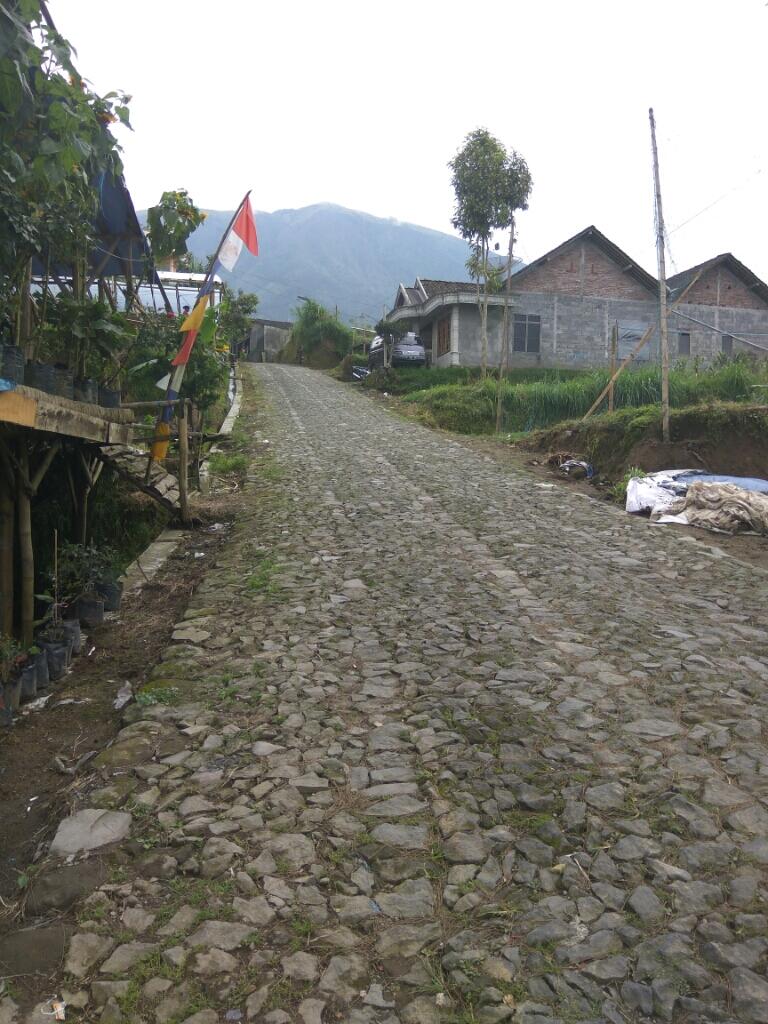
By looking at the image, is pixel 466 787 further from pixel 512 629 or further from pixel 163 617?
pixel 163 617

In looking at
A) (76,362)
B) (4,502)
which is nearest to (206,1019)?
(4,502)

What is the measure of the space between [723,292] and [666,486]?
2188cm

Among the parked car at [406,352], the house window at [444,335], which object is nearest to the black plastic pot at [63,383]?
the house window at [444,335]

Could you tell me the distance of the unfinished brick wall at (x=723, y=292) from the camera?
1128 inches

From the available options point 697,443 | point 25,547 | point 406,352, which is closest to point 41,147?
point 25,547

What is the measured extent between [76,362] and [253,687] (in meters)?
3.64

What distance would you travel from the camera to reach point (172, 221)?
7.57 meters

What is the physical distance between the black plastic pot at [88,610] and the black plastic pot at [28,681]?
127 cm

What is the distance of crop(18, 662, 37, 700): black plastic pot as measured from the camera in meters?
5.22

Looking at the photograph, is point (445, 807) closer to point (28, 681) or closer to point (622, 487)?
point (28, 681)

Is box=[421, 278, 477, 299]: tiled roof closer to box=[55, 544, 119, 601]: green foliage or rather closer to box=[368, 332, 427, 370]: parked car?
box=[368, 332, 427, 370]: parked car

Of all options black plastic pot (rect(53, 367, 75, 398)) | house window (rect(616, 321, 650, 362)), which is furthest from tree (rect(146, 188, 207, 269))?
house window (rect(616, 321, 650, 362))

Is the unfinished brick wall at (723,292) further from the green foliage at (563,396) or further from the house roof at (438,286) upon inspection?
the green foliage at (563,396)

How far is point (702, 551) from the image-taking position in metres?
7.88
